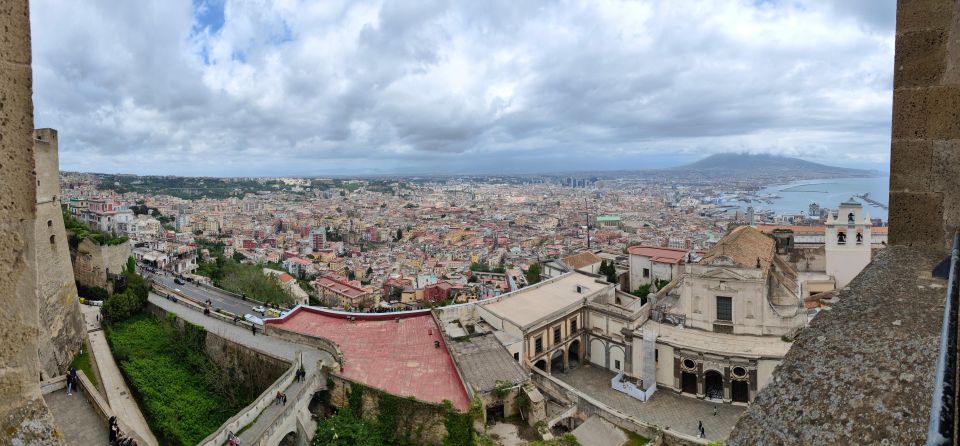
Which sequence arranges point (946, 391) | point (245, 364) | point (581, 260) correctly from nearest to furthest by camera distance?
point (946, 391)
point (245, 364)
point (581, 260)

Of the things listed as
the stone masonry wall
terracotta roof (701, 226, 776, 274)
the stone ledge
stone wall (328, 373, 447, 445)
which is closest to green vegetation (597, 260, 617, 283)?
terracotta roof (701, 226, 776, 274)

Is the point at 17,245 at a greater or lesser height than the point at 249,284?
greater

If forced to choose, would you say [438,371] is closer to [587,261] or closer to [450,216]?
[587,261]

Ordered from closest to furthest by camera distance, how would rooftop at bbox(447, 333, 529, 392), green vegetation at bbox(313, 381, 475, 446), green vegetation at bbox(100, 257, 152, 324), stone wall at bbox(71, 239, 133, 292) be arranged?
1. green vegetation at bbox(313, 381, 475, 446)
2. rooftop at bbox(447, 333, 529, 392)
3. green vegetation at bbox(100, 257, 152, 324)
4. stone wall at bbox(71, 239, 133, 292)

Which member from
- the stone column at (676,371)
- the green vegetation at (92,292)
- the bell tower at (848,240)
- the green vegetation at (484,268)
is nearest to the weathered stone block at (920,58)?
the stone column at (676,371)

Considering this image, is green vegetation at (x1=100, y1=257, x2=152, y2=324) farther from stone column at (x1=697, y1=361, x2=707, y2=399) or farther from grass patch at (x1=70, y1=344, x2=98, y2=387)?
stone column at (x1=697, y1=361, x2=707, y2=399)

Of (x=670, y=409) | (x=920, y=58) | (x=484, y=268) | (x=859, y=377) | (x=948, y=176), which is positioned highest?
(x=920, y=58)

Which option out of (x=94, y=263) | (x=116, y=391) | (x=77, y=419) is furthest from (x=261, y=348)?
(x=94, y=263)

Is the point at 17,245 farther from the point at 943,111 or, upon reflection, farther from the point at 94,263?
the point at 94,263
